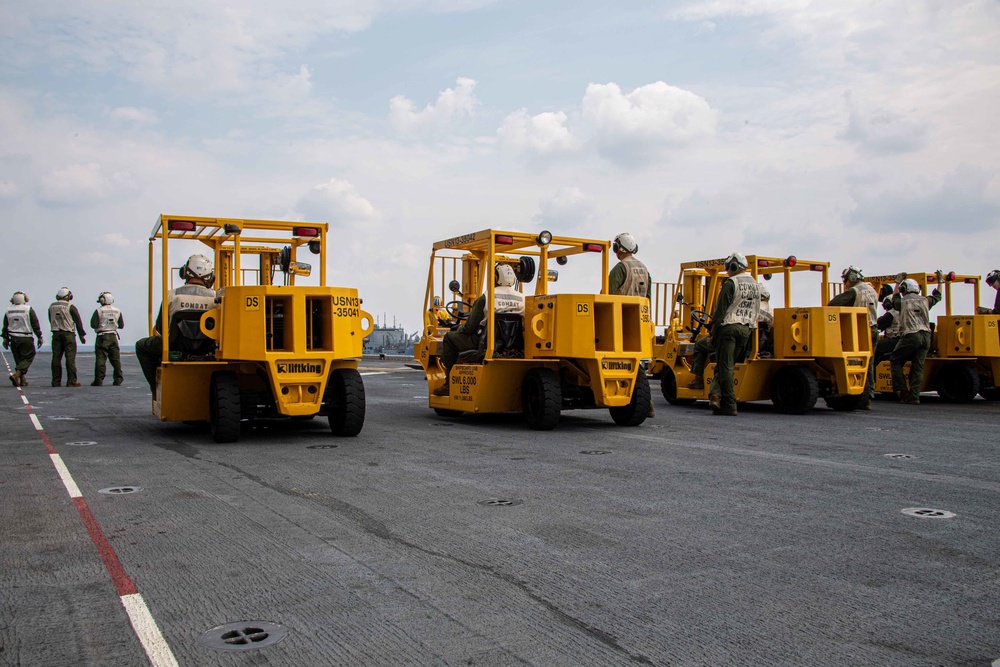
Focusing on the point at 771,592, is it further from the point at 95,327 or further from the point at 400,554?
the point at 95,327

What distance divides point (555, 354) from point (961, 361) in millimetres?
8902

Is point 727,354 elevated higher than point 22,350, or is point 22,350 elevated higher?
point 22,350

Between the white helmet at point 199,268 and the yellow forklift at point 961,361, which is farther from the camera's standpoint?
the yellow forklift at point 961,361

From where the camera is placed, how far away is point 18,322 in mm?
17859

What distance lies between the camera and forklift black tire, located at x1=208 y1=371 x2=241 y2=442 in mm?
8484

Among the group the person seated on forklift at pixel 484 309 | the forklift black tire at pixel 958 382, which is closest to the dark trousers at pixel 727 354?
the person seated on forklift at pixel 484 309

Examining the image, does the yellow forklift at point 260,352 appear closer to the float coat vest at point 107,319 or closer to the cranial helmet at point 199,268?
the cranial helmet at point 199,268

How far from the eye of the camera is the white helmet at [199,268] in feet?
31.6

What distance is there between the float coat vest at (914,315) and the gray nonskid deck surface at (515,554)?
648 centimetres

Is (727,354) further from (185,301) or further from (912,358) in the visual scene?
(185,301)

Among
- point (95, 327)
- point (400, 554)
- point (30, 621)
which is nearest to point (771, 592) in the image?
point (400, 554)

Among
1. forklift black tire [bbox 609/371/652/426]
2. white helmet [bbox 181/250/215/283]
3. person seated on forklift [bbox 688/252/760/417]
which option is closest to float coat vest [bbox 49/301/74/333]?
white helmet [bbox 181/250/215/283]

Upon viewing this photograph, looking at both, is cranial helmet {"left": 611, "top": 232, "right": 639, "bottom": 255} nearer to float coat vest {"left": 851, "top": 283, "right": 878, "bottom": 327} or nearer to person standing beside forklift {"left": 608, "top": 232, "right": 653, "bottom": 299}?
person standing beside forklift {"left": 608, "top": 232, "right": 653, "bottom": 299}

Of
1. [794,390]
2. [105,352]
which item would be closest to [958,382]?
[794,390]
